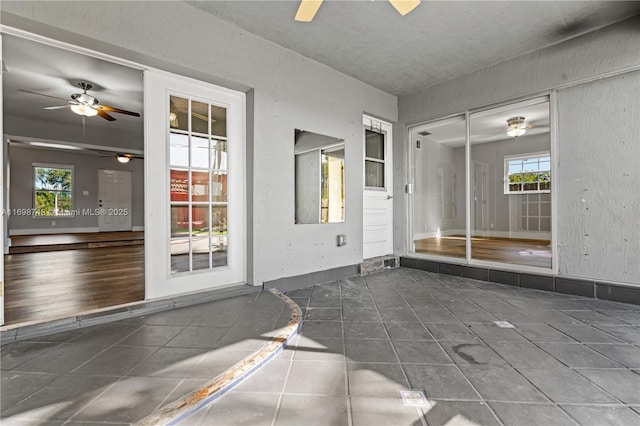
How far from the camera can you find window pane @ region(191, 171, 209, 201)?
276cm

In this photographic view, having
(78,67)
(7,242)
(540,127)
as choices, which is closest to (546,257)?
(540,127)

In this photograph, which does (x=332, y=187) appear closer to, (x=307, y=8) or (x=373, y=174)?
(x=373, y=174)

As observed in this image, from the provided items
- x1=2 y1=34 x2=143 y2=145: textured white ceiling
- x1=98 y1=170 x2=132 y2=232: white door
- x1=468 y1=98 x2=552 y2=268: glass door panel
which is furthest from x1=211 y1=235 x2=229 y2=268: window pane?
x1=98 y1=170 x2=132 y2=232: white door

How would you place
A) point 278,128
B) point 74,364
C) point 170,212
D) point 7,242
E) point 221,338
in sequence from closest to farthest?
point 74,364, point 221,338, point 170,212, point 278,128, point 7,242

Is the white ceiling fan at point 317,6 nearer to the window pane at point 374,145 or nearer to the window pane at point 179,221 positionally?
the window pane at point 179,221

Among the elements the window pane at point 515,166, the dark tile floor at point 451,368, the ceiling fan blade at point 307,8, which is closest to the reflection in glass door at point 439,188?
the window pane at point 515,166

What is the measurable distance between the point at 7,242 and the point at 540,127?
9786mm

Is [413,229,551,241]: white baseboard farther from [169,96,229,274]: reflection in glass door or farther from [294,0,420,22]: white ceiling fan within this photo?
[169,96,229,274]: reflection in glass door

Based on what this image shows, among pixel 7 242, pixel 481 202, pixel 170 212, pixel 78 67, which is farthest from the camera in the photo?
pixel 7 242

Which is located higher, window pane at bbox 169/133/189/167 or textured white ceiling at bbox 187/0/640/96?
textured white ceiling at bbox 187/0/640/96

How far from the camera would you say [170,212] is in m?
2.62

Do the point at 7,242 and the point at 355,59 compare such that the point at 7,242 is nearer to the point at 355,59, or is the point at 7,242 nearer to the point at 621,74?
the point at 355,59

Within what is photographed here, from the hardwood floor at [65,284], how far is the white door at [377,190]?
311 centimetres

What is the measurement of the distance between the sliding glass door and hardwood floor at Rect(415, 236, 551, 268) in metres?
0.01
